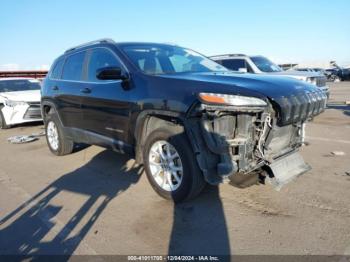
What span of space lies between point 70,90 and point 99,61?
0.94 metres

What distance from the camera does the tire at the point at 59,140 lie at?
6423 mm

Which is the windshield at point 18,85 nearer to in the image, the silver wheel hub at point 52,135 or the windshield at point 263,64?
the silver wheel hub at point 52,135

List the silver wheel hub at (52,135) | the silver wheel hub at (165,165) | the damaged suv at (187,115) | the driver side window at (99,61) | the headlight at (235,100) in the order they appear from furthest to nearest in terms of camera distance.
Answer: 1. the silver wheel hub at (52,135)
2. the driver side window at (99,61)
3. the silver wheel hub at (165,165)
4. the damaged suv at (187,115)
5. the headlight at (235,100)

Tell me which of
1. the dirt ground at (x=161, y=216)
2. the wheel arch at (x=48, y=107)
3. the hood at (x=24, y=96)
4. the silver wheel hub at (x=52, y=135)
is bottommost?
the dirt ground at (x=161, y=216)

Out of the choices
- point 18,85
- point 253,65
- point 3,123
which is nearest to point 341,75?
point 253,65

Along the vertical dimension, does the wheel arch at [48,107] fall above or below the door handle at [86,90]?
below

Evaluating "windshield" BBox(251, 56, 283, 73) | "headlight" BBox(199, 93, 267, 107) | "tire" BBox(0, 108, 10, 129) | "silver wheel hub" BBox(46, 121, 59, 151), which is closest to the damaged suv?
"headlight" BBox(199, 93, 267, 107)

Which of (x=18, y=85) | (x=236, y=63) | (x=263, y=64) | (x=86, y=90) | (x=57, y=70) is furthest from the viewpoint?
(x=18, y=85)

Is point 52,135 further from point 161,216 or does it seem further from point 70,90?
point 161,216

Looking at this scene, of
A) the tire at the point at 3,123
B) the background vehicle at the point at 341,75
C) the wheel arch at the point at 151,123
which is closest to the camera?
the wheel arch at the point at 151,123

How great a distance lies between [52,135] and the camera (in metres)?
6.88

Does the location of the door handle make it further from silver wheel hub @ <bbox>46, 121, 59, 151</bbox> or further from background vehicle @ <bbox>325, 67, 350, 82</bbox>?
background vehicle @ <bbox>325, 67, 350, 82</bbox>

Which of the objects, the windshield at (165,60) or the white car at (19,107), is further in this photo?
the white car at (19,107)

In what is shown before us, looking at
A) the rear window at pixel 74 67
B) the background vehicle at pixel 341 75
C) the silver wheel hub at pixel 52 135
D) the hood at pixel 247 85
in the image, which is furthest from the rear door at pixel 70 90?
the background vehicle at pixel 341 75
